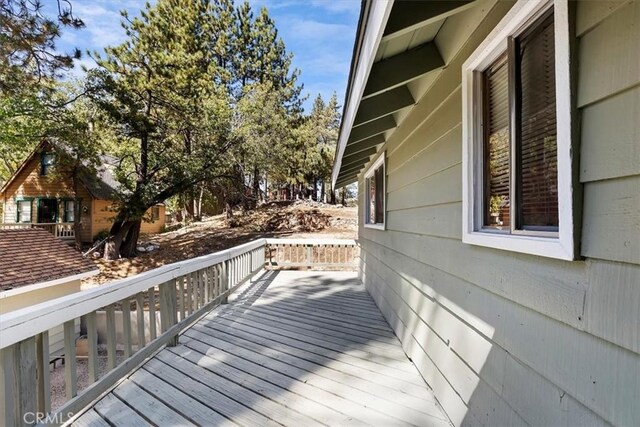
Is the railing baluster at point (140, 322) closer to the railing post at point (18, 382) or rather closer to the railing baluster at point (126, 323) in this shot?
the railing baluster at point (126, 323)

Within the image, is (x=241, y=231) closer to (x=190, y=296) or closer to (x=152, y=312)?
(x=190, y=296)

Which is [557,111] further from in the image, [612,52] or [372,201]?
[372,201]

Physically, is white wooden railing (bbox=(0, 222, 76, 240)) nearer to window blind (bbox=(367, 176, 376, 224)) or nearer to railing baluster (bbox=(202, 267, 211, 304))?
railing baluster (bbox=(202, 267, 211, 304))

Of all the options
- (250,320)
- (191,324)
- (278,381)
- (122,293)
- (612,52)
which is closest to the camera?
(612,52)

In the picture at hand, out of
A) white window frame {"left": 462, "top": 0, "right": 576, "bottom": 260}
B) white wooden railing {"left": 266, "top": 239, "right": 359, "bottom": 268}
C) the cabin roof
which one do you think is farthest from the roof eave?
white wooden railing {"left": 266, "top": 239, "right": 359, "bottom": 268}

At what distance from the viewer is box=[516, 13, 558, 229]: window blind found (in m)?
1.19

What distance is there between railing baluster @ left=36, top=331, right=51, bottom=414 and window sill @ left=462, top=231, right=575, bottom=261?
2.11 metres

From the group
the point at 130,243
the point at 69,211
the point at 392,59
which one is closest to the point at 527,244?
the point at 392,59

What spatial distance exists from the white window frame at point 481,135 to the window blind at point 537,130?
0.24 feet

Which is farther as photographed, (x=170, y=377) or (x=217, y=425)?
(x=170, y=377)

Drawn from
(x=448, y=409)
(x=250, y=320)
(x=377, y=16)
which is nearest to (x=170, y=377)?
(x=250, y=320)

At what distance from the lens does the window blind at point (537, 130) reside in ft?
3.91

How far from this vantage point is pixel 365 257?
5.84 meters

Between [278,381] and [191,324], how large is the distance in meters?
1.51
